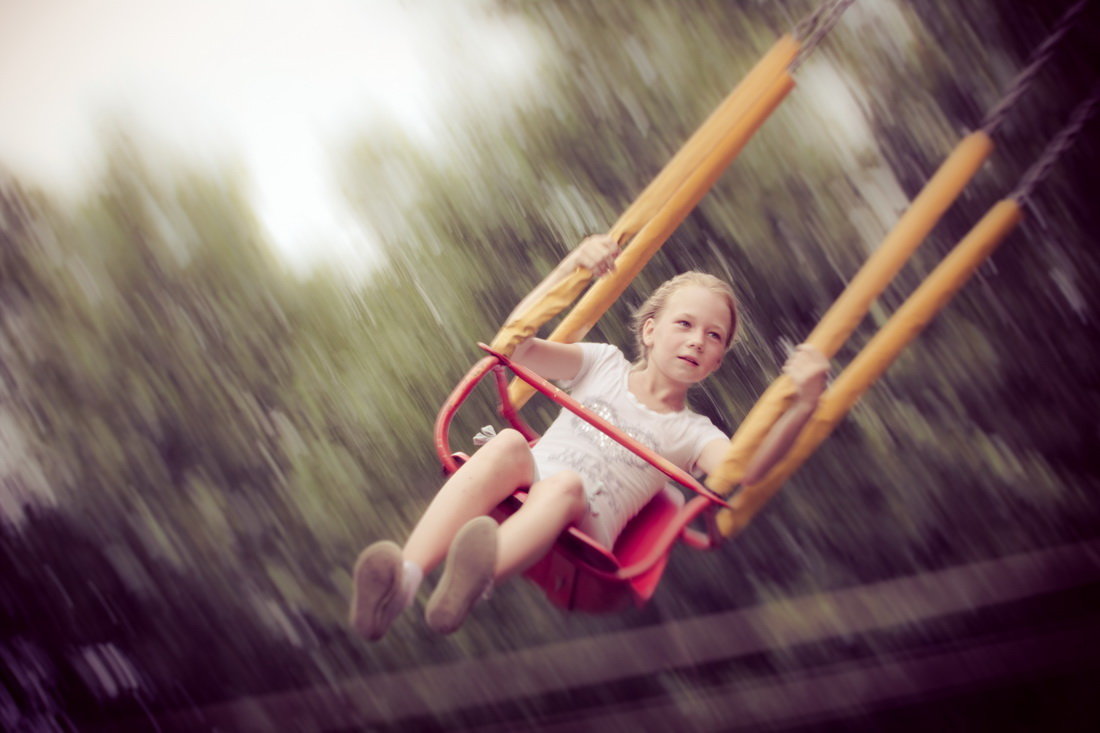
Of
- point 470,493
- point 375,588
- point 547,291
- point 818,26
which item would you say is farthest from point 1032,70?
point 375,588

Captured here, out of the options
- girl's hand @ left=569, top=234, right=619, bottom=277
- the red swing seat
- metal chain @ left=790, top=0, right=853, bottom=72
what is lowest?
the red swing seat

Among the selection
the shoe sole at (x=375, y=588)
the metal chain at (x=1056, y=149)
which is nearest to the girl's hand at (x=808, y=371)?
the metal chain at (x=1056, y=149)

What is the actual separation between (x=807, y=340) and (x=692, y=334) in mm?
180

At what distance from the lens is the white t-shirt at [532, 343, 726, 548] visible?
1046 mm

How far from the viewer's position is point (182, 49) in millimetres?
1607

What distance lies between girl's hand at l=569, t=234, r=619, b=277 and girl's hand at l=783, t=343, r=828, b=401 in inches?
10.6

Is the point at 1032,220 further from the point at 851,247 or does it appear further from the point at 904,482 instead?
the point at 904,482

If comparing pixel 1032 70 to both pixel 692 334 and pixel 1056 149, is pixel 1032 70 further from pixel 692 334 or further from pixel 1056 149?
pixel 692 334

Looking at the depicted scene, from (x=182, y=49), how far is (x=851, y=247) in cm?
153

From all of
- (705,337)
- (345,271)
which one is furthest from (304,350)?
(705,337)

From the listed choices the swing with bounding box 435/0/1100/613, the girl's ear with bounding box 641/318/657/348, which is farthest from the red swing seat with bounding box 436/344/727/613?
the girl's ear with bounding box 641/318/657/348

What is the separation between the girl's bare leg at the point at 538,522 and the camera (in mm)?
865

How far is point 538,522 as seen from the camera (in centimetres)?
88

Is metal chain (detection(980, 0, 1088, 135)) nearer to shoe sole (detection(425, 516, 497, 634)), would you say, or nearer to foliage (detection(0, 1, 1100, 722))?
foliage (detection(0, 1, 1100, 722))
